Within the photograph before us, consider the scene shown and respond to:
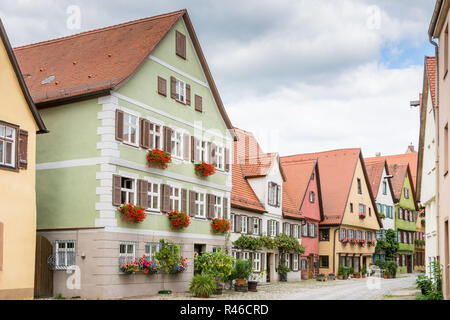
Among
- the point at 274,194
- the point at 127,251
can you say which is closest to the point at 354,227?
the point at 274,194

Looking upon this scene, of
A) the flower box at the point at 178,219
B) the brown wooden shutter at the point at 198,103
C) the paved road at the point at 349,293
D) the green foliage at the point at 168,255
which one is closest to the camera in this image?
the paved road at the point at 349,293

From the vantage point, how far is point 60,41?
3148cm

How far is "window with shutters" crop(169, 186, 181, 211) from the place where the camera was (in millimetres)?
28297

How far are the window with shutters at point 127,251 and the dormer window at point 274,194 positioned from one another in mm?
15847

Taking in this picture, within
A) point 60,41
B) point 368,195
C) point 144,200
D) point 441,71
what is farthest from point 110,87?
point 368,195

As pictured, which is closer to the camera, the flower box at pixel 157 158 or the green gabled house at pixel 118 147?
the green gabled house at pixel 118 147

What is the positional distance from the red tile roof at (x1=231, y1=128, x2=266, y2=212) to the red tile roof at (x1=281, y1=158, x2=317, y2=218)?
464 centimetres

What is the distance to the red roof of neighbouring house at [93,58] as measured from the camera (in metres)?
25.7

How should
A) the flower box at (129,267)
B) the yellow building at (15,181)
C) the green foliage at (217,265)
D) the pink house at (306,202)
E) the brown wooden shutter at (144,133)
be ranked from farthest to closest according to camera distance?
the pink house at (306,202)
the green foliage at (217,265)
the brown wooden shutter at (144,133)
the flower box at (129,267)
the yellow building at (15,181)

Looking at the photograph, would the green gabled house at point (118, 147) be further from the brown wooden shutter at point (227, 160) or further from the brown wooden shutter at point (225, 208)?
the brown wooden shutter at point (227, 160)

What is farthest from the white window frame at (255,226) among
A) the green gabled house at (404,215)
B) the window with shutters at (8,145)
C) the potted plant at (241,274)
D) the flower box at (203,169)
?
the green gabled house at (404,215)

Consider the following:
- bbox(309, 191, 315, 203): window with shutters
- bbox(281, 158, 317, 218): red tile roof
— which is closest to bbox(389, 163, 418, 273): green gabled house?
bbox(309, 191, 315, 203): window with shutters

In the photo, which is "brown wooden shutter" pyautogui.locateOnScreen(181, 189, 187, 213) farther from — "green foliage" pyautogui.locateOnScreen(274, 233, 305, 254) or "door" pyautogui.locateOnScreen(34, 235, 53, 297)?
"green foliage" pyautogui.locateOnScreen(274, 233, 305, 254)

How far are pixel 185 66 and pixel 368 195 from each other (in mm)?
30370
